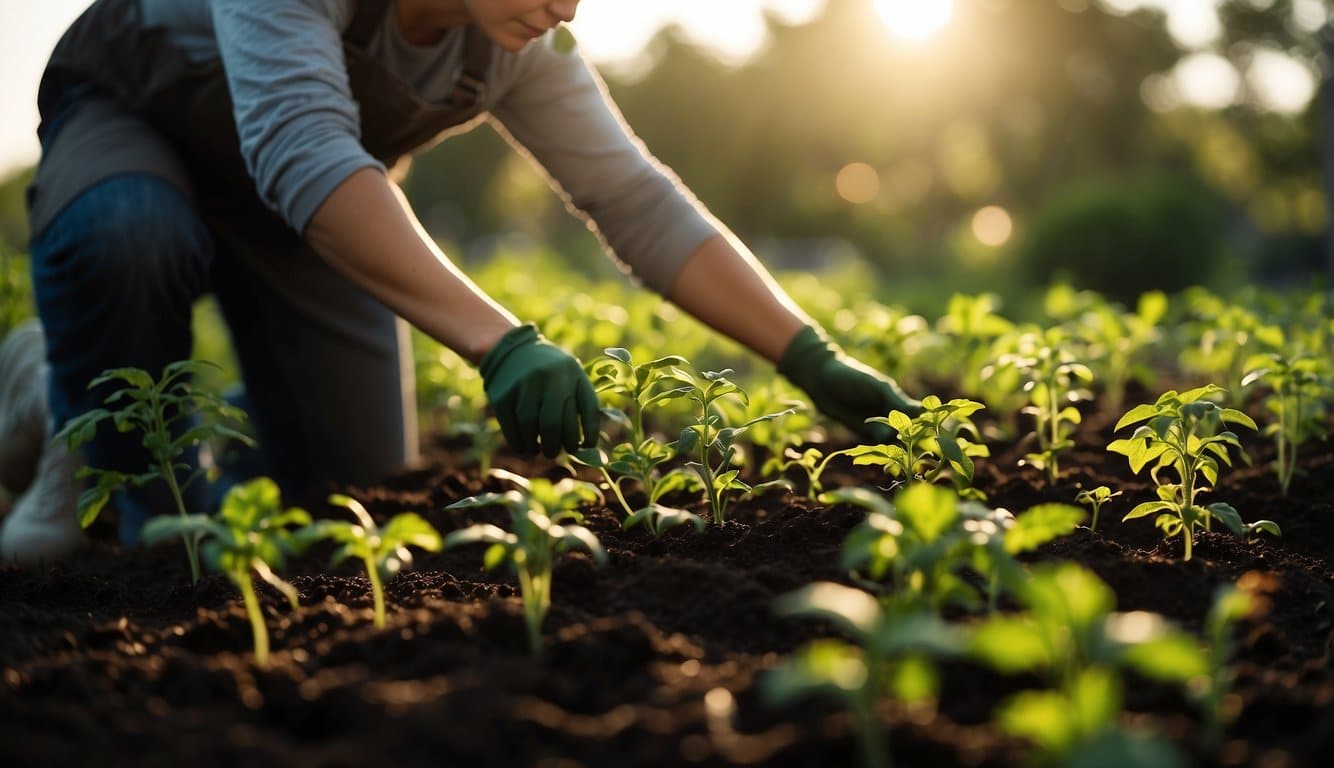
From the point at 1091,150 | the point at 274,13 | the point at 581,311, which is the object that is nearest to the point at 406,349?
the point at 581,311

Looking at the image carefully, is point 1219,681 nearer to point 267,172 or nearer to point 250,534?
point 250,534

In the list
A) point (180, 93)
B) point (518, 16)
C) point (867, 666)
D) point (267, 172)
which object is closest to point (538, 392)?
point (267, 172)

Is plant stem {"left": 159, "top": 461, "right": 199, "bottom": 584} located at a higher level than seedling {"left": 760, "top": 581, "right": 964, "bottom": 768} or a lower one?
lower

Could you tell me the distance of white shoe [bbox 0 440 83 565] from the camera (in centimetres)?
315

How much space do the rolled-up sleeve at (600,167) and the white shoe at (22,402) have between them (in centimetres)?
164

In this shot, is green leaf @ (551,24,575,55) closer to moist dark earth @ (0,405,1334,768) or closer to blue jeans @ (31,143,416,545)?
blue jeans @ (31,143,416,545)

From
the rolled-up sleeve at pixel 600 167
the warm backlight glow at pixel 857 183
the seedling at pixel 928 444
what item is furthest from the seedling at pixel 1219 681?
the warm backlight glow at pixel 857 183

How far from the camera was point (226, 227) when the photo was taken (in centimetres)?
344

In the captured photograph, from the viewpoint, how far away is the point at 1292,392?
2.74m

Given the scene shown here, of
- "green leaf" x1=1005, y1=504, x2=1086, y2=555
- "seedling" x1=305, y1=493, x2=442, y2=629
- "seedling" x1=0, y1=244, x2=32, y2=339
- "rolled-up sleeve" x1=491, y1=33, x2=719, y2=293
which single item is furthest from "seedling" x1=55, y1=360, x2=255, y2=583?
"seedling" x1=0, y1=244, x2=32, y2=339

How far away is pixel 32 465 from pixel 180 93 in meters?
1.46

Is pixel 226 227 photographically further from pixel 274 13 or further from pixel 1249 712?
pixel 1249 712

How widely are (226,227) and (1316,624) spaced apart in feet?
9.52

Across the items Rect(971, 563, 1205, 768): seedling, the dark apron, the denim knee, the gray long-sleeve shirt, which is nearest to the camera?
Rect(971, 563, 1205, 768): seedling
